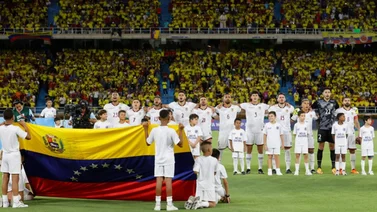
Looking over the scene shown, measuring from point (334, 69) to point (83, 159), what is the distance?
3650 cm

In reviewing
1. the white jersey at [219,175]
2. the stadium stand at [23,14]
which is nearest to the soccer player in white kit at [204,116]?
the white jersey at [219,175]

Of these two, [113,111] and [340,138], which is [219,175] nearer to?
[340,138]

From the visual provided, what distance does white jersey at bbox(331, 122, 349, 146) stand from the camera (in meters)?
20.3

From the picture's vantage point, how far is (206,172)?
14484mm

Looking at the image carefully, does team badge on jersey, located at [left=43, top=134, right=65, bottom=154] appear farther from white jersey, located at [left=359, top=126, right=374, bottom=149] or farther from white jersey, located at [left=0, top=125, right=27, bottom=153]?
white jersey, located at [left=359, top=126, right=374, bottom=149]

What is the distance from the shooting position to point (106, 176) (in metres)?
15.6

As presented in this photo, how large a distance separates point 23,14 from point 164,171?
129ft

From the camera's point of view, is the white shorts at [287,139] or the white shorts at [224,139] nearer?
the white shorts at [287,139]

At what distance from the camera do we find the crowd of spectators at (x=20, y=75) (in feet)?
150

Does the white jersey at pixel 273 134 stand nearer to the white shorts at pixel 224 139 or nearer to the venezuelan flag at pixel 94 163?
the white shorts at pixel 224 139

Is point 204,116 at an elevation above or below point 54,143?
above

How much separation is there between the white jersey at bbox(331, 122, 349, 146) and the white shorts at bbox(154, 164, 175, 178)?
743cm

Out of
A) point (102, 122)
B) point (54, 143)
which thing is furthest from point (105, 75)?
point (54, 143)

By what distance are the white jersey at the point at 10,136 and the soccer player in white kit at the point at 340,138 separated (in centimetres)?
914
